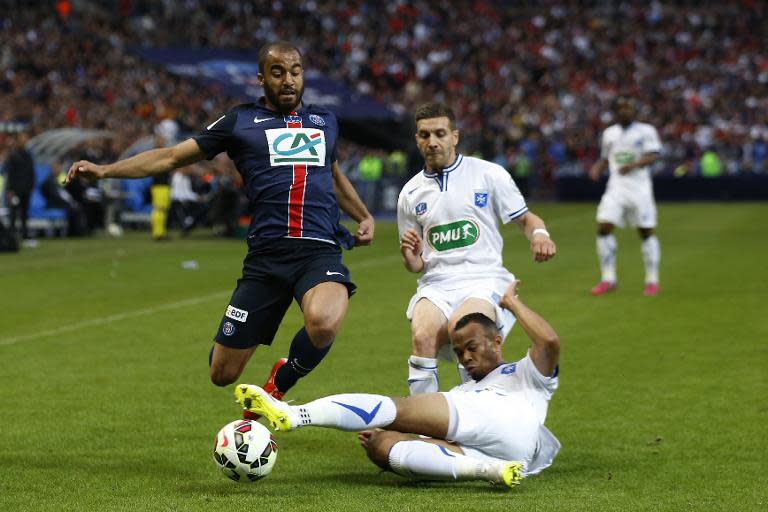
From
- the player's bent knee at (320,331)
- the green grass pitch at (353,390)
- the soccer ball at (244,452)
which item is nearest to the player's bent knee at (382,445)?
the green grass pitch at (353,390)

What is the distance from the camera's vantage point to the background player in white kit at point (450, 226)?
8.09 m

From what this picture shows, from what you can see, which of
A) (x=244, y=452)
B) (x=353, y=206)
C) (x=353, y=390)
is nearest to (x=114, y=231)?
(x=353, y=390)

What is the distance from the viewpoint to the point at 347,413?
6727 millimetres

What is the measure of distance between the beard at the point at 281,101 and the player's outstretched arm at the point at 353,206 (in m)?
0.45

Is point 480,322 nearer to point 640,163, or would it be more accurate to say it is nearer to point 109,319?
point 109,319

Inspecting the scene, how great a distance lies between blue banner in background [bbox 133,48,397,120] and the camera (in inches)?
1556

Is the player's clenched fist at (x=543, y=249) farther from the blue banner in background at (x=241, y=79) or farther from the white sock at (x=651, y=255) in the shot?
the blue banner in background at (x=241, y=79)

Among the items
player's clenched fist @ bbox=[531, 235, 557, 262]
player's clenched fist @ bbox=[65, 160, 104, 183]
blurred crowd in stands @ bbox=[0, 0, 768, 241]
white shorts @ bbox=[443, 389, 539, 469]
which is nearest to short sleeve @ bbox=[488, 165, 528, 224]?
player's clenched fist @ bbox=[531, 235, 557, 262]

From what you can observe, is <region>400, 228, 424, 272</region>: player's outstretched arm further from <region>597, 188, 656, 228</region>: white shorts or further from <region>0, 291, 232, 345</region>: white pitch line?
<region>597, 188, 656, 228</region>: white shorts

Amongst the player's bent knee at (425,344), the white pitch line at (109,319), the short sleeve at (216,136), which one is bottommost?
the white pitch line at (109,319)

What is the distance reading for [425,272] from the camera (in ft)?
27.9

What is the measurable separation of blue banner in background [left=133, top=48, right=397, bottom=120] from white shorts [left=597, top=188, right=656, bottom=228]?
22.0m

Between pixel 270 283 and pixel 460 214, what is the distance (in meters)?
1.35

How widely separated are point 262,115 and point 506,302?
1.78 meters
